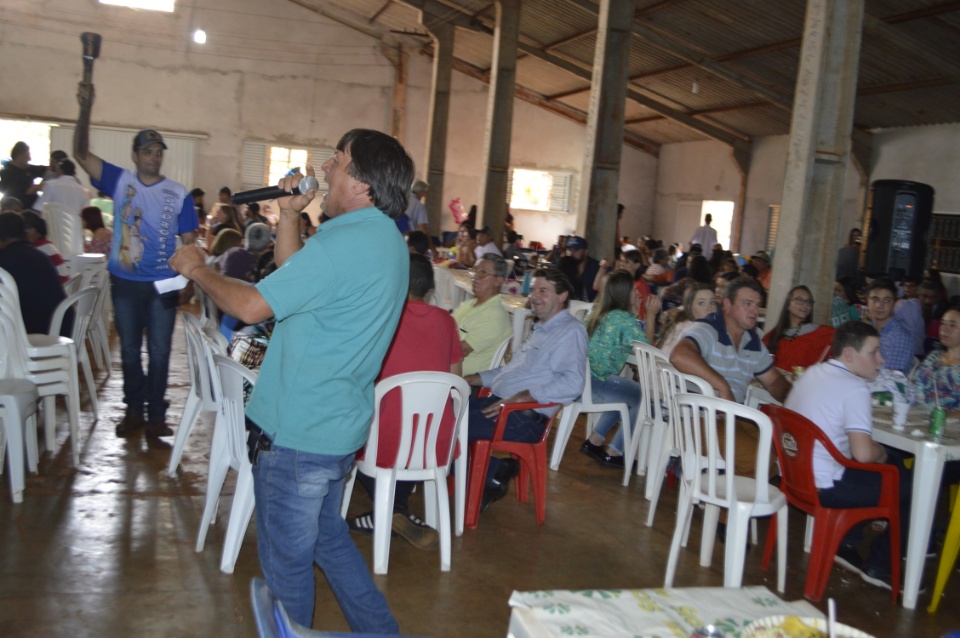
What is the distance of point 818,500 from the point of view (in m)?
3.19

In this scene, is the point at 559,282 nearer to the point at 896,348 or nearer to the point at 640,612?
the point at 896,348

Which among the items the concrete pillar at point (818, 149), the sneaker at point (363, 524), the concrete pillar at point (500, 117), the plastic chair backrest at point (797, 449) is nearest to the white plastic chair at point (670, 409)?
the plastic chair backrest at point (797, 449)

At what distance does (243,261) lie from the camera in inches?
217

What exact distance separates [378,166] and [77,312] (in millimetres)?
3073

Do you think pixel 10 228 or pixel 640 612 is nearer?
pixel 640 612

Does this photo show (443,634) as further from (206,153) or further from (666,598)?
(206,153)

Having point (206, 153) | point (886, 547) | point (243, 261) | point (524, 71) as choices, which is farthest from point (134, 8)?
point (886, 547)

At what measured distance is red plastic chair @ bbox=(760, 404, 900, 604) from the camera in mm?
3156

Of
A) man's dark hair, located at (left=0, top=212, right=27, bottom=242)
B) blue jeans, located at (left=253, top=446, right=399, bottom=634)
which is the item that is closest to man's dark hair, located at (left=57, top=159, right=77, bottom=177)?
man's dark hair, located at (left=0, top=212, right=27, bottom=242)

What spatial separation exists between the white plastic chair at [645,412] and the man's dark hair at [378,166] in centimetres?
224

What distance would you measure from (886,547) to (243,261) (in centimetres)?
395

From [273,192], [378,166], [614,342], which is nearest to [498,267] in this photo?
[614,342]

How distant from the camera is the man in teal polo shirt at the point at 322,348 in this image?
187cm

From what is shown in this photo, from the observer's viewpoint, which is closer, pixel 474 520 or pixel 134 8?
pixel 474 520
